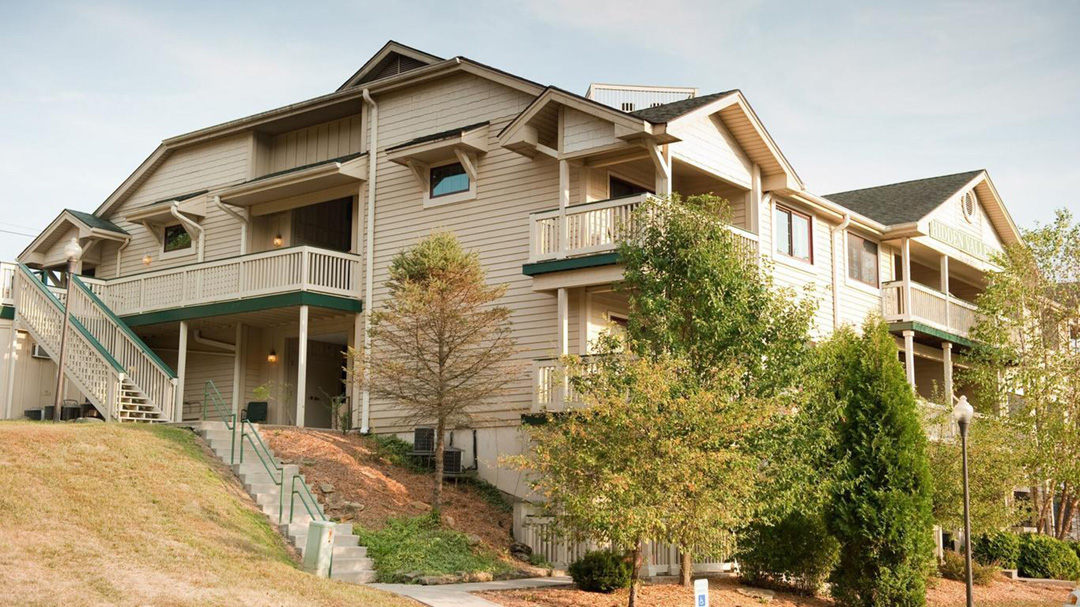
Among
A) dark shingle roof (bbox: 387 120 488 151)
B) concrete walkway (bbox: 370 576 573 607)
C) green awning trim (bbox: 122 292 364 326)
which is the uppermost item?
dark shingle roof (bbox: 387 120 488 151)

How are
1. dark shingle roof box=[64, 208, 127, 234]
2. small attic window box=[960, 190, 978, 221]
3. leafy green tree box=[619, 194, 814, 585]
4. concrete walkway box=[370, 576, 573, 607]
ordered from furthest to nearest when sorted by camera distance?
1. small attic window box=[960, 190, 978, 221]
2. dark shingle roof box=[64, 208, 127, 234]
3. leafy green tree box=[619, 194, 814, 585]
4. concrete walkway box=[370, 576, 573, 607]

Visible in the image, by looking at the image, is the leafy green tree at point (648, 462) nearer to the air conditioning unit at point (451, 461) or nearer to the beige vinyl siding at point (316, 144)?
the air conditioning unit at point (451, 461)

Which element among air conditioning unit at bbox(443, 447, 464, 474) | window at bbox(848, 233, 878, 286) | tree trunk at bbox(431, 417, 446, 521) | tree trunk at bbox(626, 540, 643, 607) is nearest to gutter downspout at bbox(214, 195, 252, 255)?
air conditioning unit at bbox(443, 447, 464, 474)

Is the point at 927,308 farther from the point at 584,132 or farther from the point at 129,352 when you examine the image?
the point at 129,352

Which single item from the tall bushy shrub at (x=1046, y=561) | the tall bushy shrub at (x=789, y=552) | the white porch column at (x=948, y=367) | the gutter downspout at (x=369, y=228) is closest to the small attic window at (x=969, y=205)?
the white porch column at (x=948, y=367)

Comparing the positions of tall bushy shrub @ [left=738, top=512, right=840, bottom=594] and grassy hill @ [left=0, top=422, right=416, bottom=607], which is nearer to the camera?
grassy hill @ [left=0, top=422, right=416, bottom=607]

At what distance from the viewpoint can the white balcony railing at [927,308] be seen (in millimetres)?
28547

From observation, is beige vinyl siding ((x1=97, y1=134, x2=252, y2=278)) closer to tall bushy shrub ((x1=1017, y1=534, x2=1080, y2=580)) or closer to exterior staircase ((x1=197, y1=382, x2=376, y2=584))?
exterior staircase ((x1=197, y1=382, x2=376, y2=584))

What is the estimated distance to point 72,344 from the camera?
23.7 m

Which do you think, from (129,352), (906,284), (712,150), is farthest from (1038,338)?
(129,352)

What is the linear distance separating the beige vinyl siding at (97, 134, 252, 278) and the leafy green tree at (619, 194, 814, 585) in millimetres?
14470

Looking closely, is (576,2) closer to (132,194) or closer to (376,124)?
(376,124)

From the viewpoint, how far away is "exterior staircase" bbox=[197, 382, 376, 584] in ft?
52.3

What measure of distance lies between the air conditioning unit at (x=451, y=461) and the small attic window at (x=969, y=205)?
59.4 ft
